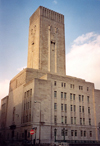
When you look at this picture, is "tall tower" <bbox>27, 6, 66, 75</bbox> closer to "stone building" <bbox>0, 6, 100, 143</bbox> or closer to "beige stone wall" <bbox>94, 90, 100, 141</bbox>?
"stone building" <bbox>0, 6, 100, 143</bbox>

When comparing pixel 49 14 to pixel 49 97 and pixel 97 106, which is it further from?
pixel 97 106

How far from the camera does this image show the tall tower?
74.9 m

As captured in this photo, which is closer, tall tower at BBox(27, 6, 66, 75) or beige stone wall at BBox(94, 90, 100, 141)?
beige stone wall at BBox(94, 90, 100, 141)

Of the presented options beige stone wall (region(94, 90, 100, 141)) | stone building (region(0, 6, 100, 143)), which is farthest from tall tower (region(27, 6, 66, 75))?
beige stone wall (region(94, 90, 100, 141))

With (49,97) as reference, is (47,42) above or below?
above

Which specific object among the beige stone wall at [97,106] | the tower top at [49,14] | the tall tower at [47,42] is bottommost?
the beige stone wall at [97,106]

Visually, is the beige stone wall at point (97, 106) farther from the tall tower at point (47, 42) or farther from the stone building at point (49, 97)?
the tall tower at point (47, 42)

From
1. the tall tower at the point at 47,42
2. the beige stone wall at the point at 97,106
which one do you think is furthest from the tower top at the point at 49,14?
the beige stone wall at the point at 97,106

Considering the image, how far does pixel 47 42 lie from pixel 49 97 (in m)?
28.0

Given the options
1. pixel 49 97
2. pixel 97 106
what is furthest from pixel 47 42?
pixel 97 106

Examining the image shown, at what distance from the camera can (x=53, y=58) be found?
76.9 meters

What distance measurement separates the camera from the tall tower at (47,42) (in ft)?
246

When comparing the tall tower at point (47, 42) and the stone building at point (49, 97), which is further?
the tall tower at point (47, 42)

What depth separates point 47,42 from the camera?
Result: 77625 mm
